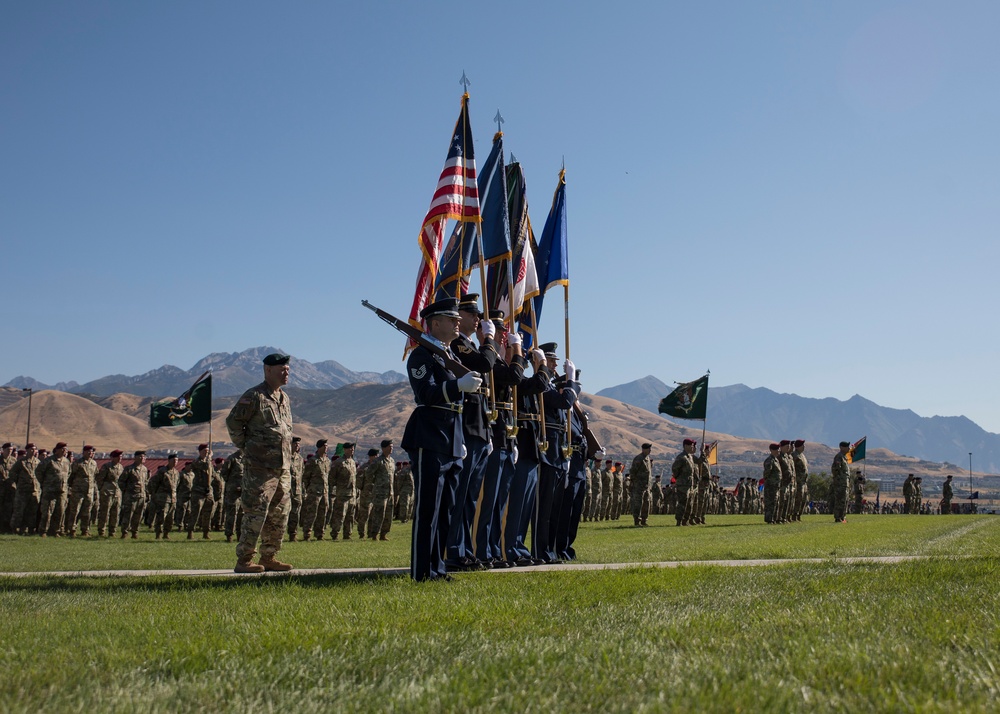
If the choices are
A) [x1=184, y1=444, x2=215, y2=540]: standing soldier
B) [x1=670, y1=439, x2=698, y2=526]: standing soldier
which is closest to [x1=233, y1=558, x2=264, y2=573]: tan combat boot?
[x1=184, y1=444, x2=215, y2=540]: standing soldier

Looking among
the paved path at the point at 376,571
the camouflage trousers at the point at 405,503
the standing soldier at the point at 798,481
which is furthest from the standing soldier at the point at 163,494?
the standing soldier at the point at 798,481

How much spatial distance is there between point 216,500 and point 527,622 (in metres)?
17.6

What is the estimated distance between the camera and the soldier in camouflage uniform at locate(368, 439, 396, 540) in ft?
56.7

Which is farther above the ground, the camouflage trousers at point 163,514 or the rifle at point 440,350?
the rifle at point 440,350

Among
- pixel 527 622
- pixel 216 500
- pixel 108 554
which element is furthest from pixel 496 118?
pixel 216 500

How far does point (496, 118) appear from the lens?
12375mm

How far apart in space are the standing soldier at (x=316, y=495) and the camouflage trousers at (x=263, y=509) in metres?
10.3

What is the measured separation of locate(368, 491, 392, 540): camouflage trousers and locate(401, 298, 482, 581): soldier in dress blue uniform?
10.6 metres

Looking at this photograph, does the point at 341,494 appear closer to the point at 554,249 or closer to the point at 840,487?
the point at 554,249

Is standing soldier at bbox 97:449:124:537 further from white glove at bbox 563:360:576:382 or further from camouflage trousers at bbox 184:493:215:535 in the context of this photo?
white glove at bbox 563:360:576:382

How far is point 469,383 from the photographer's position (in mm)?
→ 6617

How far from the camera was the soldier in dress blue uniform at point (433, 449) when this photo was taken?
21.7 ft

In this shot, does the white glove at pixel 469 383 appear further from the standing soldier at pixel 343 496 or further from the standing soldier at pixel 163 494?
the standing soldier at pixel 163 494

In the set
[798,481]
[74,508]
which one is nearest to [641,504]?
[798,481]
